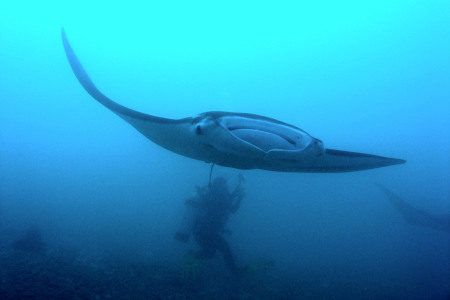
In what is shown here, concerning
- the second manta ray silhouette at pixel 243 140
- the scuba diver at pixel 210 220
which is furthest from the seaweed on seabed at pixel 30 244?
the second manta ray silhouette at pixel 243 140

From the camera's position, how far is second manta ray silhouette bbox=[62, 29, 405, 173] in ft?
7.02

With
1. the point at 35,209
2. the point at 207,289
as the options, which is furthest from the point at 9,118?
the point at 207,289

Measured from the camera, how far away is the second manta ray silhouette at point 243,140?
214 centimetres

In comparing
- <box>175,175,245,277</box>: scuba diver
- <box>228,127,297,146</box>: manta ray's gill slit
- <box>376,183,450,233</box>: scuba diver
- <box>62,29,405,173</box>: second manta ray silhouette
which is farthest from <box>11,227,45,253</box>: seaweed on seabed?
<box>376,183,450,233</box>: scuba diver

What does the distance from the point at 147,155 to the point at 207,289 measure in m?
58.2

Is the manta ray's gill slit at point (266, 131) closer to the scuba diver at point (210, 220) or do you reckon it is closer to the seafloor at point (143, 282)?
the seafloor at point (143, 282)

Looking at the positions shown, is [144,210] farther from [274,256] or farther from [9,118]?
[9,118]

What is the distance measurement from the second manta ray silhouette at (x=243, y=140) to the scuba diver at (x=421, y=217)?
462 inches

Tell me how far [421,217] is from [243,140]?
14.8m

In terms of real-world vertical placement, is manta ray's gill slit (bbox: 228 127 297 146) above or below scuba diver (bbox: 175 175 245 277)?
above

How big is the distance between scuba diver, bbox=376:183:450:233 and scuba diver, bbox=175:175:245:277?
8.68m

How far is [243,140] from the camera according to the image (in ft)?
7.23

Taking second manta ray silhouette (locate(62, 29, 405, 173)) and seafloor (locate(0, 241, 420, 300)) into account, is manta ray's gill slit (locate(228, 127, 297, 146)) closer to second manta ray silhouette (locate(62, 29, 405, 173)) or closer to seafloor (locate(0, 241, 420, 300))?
second manta ray silhouette (locate(62, 29, 405, 173))

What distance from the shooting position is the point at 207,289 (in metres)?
6.23
